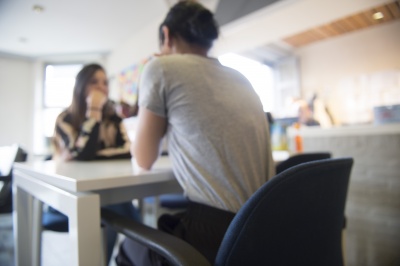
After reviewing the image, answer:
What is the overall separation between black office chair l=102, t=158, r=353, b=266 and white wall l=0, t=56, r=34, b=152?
183 inches

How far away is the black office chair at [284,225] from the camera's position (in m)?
0.36

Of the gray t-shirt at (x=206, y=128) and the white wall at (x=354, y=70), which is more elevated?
the white wall at (x=354, y=70)

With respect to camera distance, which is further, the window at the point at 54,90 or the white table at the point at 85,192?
the window at the point at 54,90

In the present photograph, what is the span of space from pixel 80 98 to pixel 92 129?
424 millimetres

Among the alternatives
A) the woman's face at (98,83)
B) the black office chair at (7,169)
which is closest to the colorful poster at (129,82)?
the woman's face at (98,83)

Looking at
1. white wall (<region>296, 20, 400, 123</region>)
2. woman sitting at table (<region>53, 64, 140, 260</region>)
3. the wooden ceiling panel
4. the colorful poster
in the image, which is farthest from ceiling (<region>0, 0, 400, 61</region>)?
woman sitting at table (<region>53, 64, 140, 260</region>)

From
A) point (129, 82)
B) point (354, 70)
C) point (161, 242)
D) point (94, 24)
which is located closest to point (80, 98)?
point (161, 242)

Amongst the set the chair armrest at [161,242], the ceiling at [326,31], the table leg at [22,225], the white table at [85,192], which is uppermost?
the ceiling at [326,31]

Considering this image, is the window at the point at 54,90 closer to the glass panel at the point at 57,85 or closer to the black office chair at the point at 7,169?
the glass panel at the point at 57,85

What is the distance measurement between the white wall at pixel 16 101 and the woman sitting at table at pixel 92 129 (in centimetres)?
343

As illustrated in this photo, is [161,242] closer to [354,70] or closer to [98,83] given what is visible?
[98,83]

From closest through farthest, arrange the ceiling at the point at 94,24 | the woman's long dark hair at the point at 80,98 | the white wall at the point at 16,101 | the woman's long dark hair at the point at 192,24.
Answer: the woman's long dark hair at the point at 192,24, the woman's long dark hair at the point at 80,98, the ceiling at the point at 94,24, the white wall at the point at 16,101

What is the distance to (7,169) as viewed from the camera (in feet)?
3.87

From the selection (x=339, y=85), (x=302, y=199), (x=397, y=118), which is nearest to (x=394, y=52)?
(x=339, y=85)
